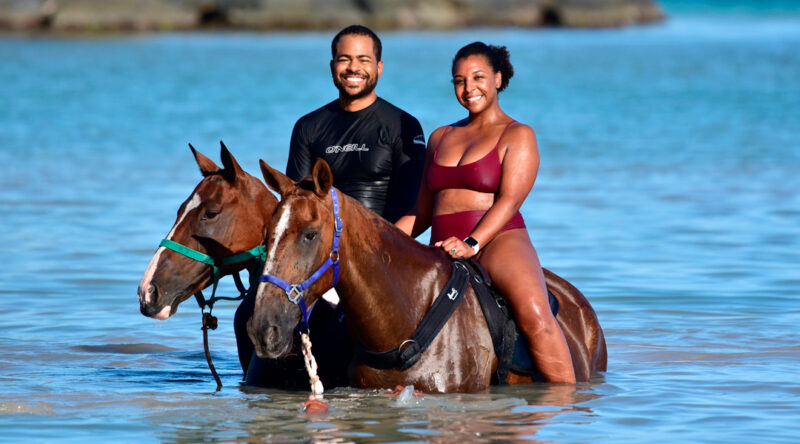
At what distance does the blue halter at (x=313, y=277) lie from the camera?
17.7 ft

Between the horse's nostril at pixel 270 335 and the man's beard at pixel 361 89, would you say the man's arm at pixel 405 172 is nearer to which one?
the man's beard at pixel 361 89

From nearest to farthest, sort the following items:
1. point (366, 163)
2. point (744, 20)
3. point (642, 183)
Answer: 1. point (366, 163)
2. point (642, 183)
3. point (744, 20)

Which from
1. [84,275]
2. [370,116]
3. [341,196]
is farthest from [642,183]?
[341,196]

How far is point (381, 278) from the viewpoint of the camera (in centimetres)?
585

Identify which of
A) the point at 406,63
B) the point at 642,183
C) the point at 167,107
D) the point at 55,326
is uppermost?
the point at 406,63

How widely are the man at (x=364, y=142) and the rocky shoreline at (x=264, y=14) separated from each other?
56.9 metres

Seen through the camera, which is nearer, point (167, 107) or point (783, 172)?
point (783, 172)

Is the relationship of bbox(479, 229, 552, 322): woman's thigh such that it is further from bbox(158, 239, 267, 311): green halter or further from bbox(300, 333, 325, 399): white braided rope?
bbox(158, 239, 267, 311): green halter

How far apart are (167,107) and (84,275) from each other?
2212 cm

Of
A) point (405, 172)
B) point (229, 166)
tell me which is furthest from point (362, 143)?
point (229, 166)

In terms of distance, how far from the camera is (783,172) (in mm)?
19891

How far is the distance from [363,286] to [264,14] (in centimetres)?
6233

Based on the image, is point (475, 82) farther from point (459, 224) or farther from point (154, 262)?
point (154, 262)

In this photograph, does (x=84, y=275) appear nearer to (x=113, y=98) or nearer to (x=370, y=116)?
(x=370, y=116)
